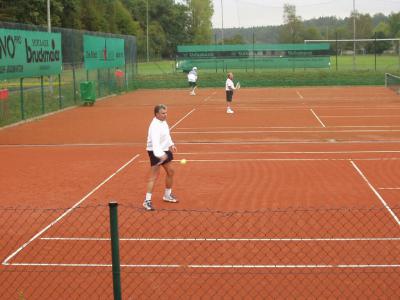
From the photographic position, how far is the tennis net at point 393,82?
134 ft

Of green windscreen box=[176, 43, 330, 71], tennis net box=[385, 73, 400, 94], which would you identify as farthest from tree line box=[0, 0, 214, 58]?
tennis net box=[385, 73, 400, 94]

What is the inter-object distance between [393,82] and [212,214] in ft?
119

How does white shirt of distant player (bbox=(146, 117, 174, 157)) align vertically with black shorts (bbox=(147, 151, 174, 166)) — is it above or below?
above

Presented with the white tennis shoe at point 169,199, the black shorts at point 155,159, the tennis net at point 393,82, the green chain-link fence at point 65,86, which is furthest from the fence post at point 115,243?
the tennis net at point 393,82

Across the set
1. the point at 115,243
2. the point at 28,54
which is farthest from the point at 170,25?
the point at 115,243

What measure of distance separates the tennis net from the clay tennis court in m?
18.2

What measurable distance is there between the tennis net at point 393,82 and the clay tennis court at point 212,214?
1816cm

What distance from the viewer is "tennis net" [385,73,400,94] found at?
40.8m

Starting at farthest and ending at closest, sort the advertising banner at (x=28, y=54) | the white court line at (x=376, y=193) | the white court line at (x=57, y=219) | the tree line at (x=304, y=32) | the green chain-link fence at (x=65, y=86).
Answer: the tree line at (x=304, y=32)
the green chain-link fence at (x=65, y=86)
the advertising banner at (x=28, y=54)
the white court line at (x=376, y=193)
the white court line at (x=57, y=219)

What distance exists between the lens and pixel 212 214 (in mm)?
10648

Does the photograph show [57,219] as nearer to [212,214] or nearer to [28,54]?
[212,214]

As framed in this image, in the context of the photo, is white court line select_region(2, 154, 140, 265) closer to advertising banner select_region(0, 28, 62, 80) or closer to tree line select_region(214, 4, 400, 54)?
advertising banner select_region(0, 28, 62, 80)

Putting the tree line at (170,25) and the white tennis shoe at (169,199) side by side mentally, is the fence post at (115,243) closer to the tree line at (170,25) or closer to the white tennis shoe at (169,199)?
the white tennis shoe at (169,199)

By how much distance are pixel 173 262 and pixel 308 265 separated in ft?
5.51
